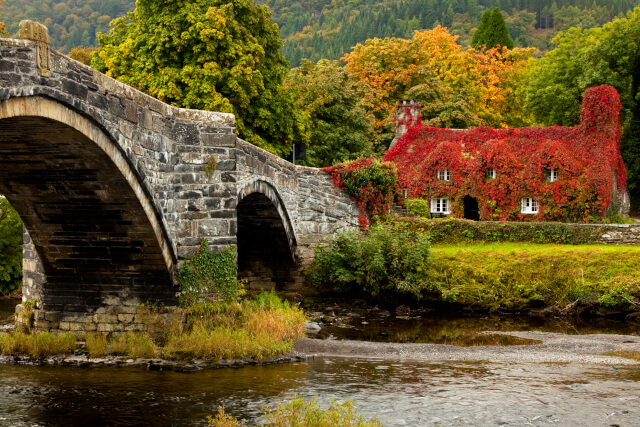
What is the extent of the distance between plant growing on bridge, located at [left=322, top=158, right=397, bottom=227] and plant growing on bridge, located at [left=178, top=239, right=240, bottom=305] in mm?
8957

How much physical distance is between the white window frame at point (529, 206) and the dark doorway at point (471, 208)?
225cm

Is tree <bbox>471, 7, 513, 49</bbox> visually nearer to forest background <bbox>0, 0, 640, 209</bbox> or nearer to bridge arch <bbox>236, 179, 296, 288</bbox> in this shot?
forest background <bbox>0, 0, 640, 209</bbox>

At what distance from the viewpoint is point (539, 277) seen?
20.9 m

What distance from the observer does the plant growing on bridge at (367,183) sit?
79.9 ft

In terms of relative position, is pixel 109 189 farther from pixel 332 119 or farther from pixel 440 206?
pixel 332 119

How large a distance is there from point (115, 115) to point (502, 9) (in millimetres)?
75972

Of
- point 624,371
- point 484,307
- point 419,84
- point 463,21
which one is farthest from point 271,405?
point 463,21

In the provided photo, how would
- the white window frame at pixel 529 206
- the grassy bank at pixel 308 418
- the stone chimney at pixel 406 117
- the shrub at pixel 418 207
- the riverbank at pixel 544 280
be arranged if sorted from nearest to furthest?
1. the grassy bank at pixel 308 418
2. the riverbank at pixel 544 280
3. the shrub at pixel 418 207
4. the white window frame at pixel 529 206
5. the stone chimney at pixel 406 117

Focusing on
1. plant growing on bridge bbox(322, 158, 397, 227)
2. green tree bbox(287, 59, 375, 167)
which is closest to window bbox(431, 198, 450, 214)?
green tree bbox(287, 59, 375, 167)

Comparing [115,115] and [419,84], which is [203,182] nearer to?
[115,115]

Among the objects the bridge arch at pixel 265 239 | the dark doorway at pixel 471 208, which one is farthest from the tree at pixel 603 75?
the bridge arch at pixel 265 239

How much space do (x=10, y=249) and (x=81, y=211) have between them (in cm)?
1224

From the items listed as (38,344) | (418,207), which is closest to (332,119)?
(418,207)

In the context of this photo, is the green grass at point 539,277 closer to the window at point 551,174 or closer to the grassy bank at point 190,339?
the grassy bank at point 190,339
